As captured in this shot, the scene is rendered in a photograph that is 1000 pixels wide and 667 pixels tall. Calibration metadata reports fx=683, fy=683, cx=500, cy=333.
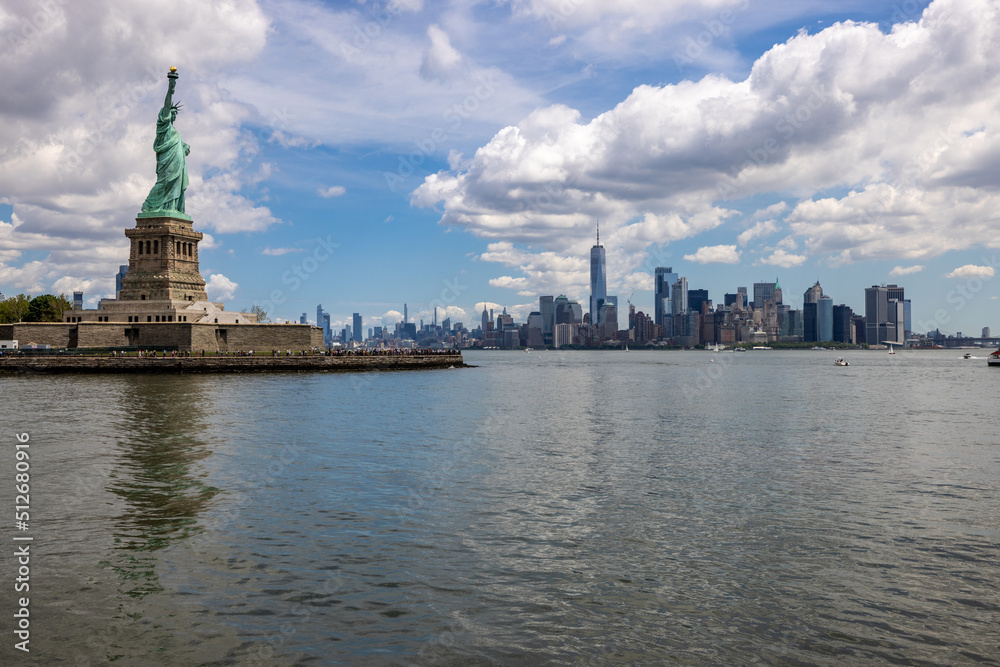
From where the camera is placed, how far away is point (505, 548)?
54.1 feet

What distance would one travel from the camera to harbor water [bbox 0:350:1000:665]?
1161 centimetres

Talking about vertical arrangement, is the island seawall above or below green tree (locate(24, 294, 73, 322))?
below

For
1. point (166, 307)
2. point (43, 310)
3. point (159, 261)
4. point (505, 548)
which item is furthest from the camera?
point (43, 310)

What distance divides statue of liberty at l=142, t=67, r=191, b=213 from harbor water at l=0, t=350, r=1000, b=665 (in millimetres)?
86327

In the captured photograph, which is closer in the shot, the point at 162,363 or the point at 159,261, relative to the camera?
the point at 162,363

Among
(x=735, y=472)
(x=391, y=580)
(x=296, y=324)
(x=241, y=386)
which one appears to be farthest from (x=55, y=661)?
(x=296, y=324)

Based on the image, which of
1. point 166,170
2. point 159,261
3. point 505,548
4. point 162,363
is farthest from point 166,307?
point 505,548

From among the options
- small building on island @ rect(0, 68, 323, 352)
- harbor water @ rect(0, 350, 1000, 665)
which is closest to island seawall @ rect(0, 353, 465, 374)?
small building on island @ rect(0, 68, 323, 352)

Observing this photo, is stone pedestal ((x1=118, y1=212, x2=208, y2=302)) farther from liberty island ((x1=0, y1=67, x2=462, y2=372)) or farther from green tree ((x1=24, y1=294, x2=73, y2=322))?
green tree ((x1=24, y1=294, x2=73, y2=322))

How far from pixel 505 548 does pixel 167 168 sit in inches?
4529

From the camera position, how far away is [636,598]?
1350cm

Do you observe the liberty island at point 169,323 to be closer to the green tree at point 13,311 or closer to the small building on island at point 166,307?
the small building on island at point 166,307

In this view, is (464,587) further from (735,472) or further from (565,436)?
(565,436)

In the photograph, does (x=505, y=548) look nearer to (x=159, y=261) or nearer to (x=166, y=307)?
(x=166, y=307)
